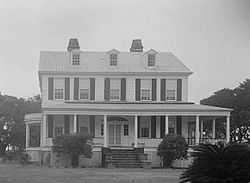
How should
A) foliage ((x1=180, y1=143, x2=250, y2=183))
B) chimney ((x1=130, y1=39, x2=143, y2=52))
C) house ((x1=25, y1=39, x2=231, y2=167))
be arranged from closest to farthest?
foliage ((x1=180, y1=143, x2=250, y2=183)) < house ((x1=25, y1=39, x2=231, y2=167)) < chimney ((x1=130, y1=39, x2=143, y2=52))

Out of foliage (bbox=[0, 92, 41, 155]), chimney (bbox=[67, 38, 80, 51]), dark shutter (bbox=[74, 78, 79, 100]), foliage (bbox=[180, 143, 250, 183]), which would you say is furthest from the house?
foliage (bbox=[180, 143, 250, 183])

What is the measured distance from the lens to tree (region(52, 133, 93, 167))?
132ft

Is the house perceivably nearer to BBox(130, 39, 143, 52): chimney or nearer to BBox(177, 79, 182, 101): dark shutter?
BBox(177, 79, 182, 101): dark shutter

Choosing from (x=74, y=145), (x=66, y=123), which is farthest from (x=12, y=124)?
(x=74, y=145)

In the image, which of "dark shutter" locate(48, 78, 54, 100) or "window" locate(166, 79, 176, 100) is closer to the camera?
"dark shutter" locate(48, 78, 54, 100)

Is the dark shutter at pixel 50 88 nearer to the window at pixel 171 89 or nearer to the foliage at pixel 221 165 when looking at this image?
the window at pixel 171 89

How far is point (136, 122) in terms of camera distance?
44719 millimetres

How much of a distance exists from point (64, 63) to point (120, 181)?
2932 centimetres

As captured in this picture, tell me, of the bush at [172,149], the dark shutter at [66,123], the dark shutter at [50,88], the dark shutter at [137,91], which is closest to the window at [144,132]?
the dark shutter at [137,91]

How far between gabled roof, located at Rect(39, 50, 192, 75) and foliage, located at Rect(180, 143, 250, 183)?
1371 inches

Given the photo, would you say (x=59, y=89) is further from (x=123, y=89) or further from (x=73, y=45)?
(x=73, y=45)

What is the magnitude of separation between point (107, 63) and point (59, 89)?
471 centimetres

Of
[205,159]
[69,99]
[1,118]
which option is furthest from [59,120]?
[205,159]

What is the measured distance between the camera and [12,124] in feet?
227
